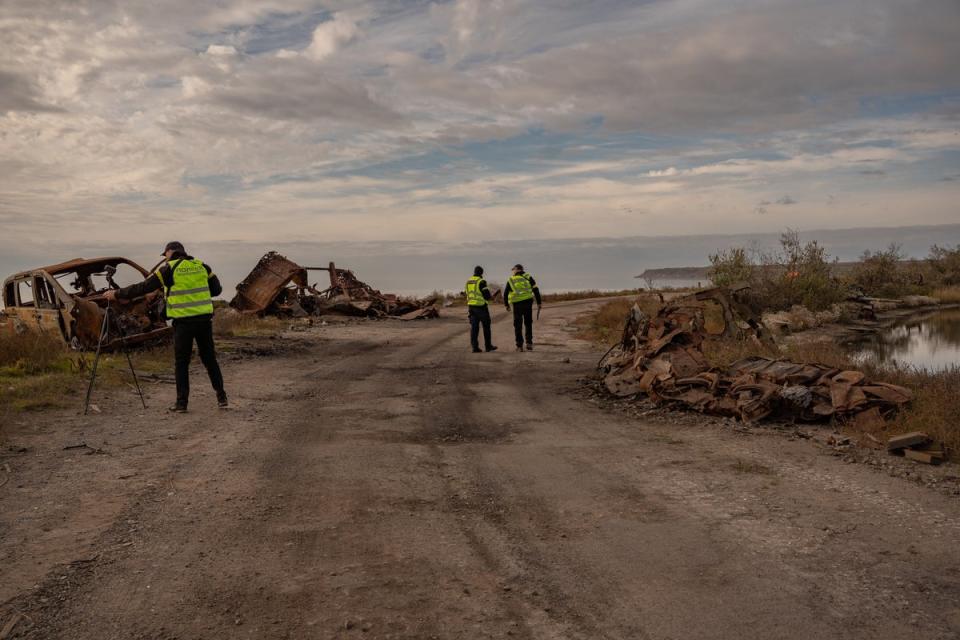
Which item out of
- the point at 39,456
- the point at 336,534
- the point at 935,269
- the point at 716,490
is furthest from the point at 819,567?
the point at 935,269

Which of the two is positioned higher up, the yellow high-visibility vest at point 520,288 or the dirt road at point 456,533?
the yellow high-visibility vest at point 520,288

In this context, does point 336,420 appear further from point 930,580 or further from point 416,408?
point 930,580

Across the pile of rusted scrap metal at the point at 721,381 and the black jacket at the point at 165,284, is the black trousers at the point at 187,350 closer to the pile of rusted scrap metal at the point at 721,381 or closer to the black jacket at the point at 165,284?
the black jacket at the point at 165,284

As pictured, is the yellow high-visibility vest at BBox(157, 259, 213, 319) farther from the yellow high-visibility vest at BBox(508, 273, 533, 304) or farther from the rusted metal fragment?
the rusted metal fragment

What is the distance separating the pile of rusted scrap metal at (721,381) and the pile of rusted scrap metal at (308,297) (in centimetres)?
1577

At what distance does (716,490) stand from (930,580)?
6.38ft

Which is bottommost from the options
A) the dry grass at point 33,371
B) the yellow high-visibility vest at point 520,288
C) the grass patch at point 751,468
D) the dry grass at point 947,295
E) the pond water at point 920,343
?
the pond water at point 920,343

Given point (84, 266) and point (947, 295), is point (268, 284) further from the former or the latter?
point (947, 295)

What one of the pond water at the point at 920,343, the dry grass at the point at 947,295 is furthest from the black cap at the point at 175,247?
the dry grass at the point at 947,295

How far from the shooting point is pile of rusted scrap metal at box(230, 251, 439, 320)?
25.4 m

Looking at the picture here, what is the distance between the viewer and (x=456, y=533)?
511 centimetres

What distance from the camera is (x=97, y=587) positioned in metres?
4.28

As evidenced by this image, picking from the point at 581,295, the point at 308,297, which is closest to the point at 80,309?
the point at 308,297

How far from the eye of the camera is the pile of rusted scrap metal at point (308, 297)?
83.2 feet
